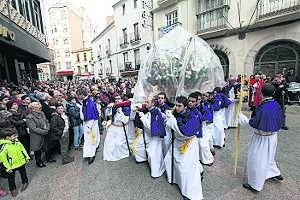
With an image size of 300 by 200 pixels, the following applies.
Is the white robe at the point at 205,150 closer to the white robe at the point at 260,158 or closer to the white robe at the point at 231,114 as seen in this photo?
the white robe at the point at 260,158

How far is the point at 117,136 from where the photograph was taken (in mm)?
5250

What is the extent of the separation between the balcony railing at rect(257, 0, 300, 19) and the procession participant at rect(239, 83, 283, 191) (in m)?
8.28

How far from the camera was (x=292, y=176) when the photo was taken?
3.96 m

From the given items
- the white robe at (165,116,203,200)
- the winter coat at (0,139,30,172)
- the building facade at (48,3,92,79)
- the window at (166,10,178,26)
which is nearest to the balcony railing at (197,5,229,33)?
the window at (166,10,178,26)

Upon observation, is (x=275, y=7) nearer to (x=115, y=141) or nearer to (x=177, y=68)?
(x=177, y=68)

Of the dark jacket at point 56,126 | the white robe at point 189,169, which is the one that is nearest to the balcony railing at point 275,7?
the white robe at point 189,169

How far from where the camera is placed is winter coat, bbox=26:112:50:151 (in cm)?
463

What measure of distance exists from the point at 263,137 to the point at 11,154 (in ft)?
13.9

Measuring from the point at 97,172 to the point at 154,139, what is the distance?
1522 mm

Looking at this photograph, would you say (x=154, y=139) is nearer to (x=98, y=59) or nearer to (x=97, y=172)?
(x=97, y=172)

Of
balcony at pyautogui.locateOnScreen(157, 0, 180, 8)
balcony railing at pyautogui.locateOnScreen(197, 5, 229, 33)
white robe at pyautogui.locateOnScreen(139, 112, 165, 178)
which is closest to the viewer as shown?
white robe at pyautogui.locateOnScreen(139, 112, 165, 178)

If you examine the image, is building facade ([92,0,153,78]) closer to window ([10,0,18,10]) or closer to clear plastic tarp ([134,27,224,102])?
window ([10,0,18,10])

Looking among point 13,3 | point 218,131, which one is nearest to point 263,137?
point 218,131

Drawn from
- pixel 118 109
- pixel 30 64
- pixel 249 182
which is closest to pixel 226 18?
pixel 118 109
